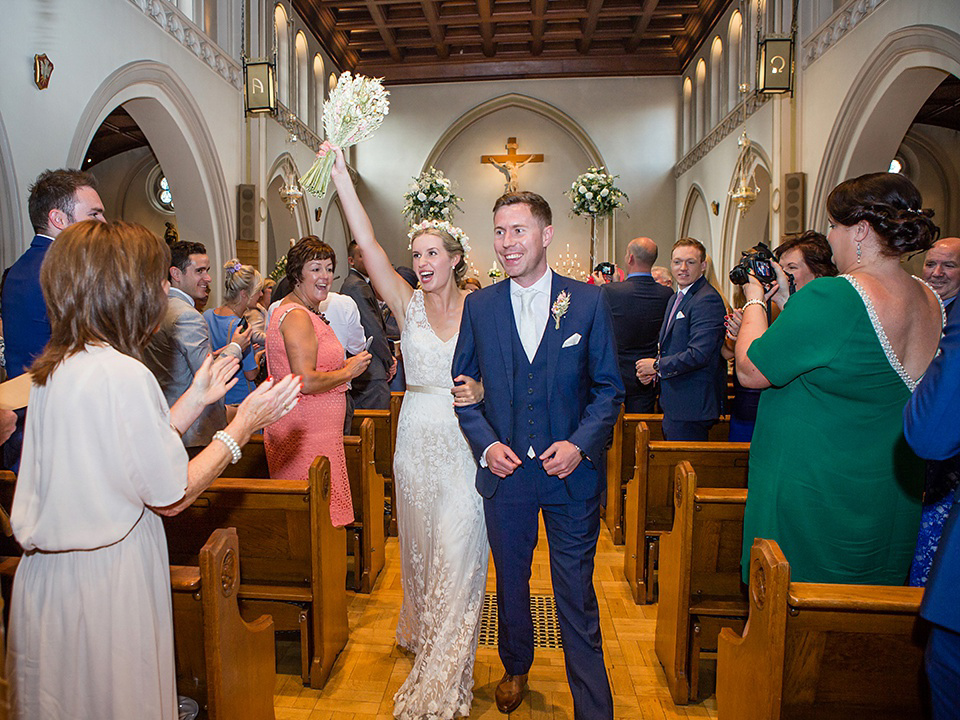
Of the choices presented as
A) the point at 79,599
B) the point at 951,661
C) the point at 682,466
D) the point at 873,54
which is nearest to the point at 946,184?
the point at 873,54

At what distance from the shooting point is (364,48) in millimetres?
13844

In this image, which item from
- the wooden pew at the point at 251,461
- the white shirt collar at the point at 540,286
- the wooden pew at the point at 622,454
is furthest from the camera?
the wooden pew at the point at 622,454

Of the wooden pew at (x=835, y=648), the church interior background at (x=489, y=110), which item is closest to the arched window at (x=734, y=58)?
the church interior background at (x=489, y=110)

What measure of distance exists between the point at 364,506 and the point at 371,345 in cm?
186

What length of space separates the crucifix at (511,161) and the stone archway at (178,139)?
21.9 ft

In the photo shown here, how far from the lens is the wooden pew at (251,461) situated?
12.0ft

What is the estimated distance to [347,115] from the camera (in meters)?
2.83

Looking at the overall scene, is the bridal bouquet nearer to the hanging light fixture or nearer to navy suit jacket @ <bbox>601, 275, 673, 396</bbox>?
navy suit jacket @ <bbox>601, 275, 673, 396</bbox>

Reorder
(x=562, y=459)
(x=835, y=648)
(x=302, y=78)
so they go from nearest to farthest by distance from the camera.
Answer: (x=835, y=648) < (x=562, y=459) < (x=302, y=78)

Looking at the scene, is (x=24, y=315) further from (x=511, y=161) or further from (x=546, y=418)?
(x=511, y=161)

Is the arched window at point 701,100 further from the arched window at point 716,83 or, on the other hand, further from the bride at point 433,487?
the bride at point 433,487

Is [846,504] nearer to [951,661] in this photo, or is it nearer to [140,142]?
[951,661]

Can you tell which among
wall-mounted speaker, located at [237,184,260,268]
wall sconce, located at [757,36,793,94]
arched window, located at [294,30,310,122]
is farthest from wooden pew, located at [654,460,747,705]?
arched window, located at [294,30,310,122]

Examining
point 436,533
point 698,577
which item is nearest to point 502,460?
point 436,533
